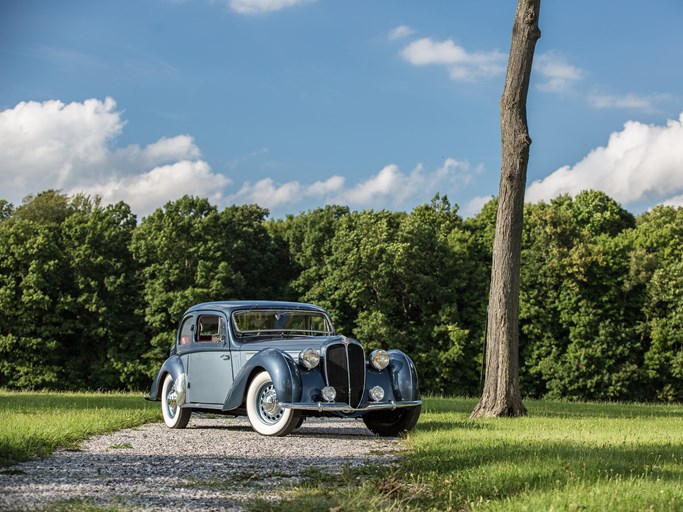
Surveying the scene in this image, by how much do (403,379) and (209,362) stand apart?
2.92 metres

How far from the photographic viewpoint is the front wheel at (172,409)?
1316cm

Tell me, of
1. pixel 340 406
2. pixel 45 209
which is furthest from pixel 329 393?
pixel 45 209

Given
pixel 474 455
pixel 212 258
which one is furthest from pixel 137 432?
pixel 212 258

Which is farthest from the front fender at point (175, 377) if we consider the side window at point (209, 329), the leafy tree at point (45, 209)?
the leafy tree at point (45, 209)

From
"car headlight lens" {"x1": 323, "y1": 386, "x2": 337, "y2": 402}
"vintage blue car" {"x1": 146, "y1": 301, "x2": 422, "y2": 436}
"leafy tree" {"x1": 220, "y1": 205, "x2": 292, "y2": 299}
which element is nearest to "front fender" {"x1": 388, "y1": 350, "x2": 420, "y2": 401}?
"vintage blue car" {"x1": 146, "y1": 301, "x2": 422, "y2": 436}

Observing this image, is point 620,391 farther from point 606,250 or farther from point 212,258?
point 212,258

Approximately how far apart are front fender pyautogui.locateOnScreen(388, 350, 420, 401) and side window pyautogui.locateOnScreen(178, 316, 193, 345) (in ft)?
11.0

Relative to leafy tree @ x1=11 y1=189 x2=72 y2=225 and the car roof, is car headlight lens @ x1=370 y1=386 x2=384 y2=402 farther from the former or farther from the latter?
leafy tree @ x1=11 y1=189 x2=72 y2=225

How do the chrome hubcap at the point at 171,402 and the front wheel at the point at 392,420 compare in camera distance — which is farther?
the chrome hubcap at the point at 171,402

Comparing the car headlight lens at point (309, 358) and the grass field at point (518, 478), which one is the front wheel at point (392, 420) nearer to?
the grass field at point (518, 478)

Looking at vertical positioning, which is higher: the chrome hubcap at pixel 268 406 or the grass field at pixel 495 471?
the chrome hubcap at pixel 268 406

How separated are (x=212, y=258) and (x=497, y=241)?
2888 cm

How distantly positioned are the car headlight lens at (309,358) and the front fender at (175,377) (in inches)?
101

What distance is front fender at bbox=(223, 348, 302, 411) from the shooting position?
1112 centimetres
